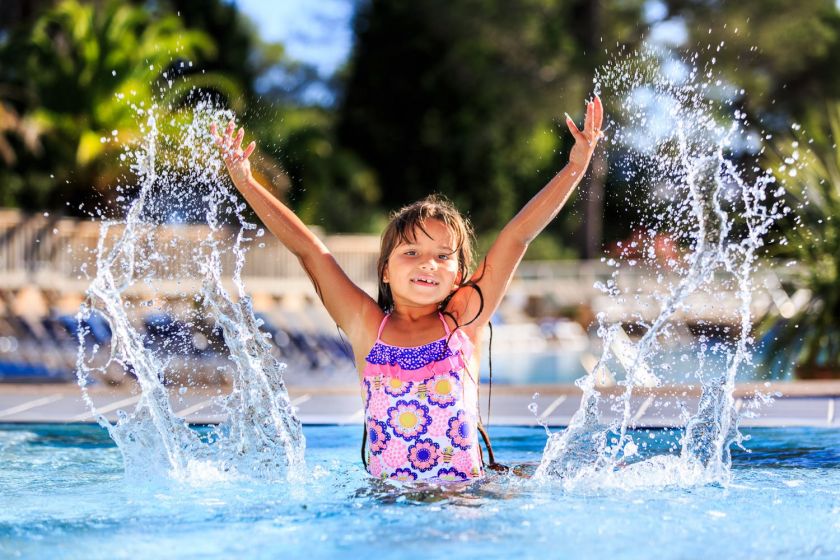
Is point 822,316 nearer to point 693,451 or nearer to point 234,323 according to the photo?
point 693,451

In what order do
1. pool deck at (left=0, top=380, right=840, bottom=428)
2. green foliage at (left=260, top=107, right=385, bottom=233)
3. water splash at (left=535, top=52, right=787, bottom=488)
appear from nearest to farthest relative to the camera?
water splash at (left=535, top=52, right=787, bottom=488)
pool deck at (left=0, top=380, right=840, bottom=428)
green foliage at (left=260, top=107, right=385, bottom=233)

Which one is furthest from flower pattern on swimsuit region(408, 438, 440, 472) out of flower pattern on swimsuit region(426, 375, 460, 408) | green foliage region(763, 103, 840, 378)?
green foliage region(763, 103, 840, 378)

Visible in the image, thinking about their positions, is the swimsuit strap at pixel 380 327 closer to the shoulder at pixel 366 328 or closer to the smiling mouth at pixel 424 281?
the shoulder at pixel 366 328

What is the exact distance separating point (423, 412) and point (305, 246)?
0.68 meters

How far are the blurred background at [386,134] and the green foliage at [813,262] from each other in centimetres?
1

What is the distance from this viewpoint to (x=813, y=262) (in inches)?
339

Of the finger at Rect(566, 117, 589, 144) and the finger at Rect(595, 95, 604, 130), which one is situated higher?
the finger at Rect(595, 95, 604, 130)

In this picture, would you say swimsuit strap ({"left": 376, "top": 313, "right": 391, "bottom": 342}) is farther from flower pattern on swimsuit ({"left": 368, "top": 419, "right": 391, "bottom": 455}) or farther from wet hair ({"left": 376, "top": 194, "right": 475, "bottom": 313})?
flower pattern on swimsuit ({"left": 368, "top": 419, "right": 391, "bottom": 455})

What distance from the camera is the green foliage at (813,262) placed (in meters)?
8.44

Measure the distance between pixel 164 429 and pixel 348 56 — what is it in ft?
89.4

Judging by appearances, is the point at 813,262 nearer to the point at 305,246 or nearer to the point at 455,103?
the point at 305,246

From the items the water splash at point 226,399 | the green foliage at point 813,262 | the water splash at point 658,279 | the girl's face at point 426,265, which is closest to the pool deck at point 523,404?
the water splash at point 658,279

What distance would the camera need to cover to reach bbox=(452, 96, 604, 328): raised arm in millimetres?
3789

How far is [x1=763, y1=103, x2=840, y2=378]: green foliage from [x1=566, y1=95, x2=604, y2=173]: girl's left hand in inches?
191
